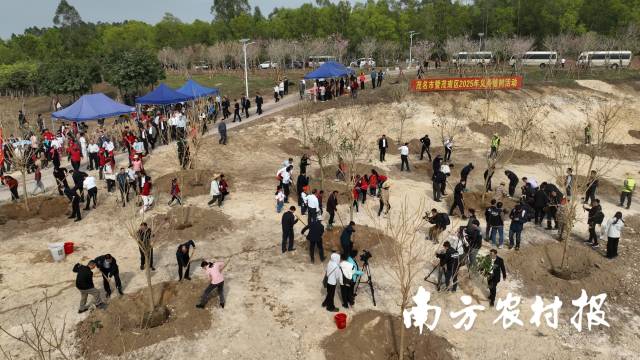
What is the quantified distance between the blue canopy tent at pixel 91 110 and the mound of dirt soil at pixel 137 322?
1341cm

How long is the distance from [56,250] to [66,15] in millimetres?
71464

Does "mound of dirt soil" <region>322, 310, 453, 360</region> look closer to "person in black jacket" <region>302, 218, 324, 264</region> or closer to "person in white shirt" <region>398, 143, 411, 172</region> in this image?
"person in black jacket" <region>302, 218, 324, 264</region>

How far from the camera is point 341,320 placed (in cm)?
952

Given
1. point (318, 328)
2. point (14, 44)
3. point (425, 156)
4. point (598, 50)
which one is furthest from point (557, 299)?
point (14, 44)

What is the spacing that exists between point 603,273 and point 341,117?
17.2 meters

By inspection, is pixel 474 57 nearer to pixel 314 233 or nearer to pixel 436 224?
pixel 436 224

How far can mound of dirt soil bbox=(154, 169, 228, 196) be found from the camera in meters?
17.3

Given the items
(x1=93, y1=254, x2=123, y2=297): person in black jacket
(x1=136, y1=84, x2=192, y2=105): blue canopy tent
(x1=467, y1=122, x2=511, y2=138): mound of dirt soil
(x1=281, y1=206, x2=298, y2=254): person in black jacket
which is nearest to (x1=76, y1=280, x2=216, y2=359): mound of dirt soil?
(x1=93, y1=254, x2=123, y2=297): person in black jacket

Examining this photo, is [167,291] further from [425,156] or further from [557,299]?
[425,156]

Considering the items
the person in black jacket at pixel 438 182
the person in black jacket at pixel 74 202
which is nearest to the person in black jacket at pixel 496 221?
A: the person in black jacket at pixel 438 182

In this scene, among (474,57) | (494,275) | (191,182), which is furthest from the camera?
(474,57)

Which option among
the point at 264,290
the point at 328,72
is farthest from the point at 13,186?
the point at 328,72

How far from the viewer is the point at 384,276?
11953 millimetres

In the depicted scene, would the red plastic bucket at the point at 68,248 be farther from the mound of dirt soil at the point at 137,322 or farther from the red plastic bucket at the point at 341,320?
the red plastic bucket at the point at 341,320
